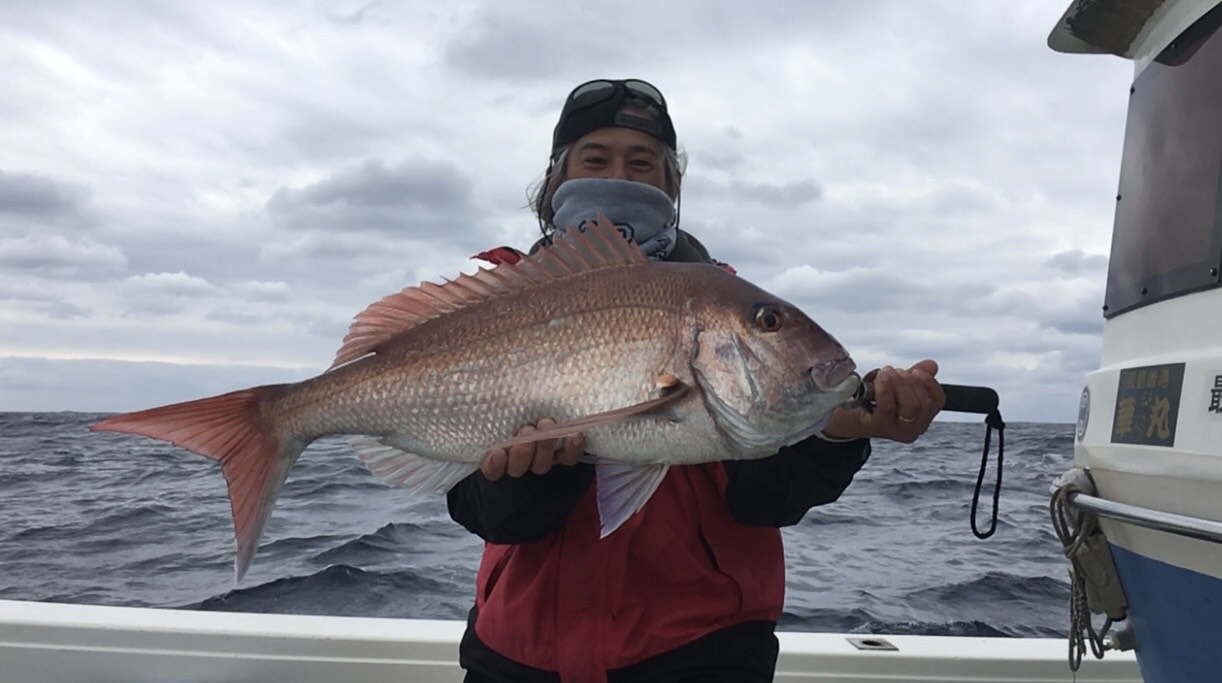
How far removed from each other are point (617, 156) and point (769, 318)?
37.3 inches

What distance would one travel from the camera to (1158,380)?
2123mm

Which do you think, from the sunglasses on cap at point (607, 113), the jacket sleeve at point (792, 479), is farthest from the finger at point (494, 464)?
the sunglasses on cap at point (607, 113)

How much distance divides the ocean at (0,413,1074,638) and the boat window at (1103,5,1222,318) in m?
3.16

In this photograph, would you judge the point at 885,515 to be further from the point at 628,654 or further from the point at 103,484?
the point at 103,484

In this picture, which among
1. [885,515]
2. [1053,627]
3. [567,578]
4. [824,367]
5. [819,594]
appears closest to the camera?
[824,367]

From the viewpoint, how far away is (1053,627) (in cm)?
532

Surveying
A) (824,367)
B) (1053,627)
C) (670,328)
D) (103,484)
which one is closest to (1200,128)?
(824,367)

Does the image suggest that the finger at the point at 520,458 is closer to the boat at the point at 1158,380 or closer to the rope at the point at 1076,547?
the boat at the point at 1158,380

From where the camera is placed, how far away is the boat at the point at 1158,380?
1.93 m

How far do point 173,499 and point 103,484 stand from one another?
87.2 inches

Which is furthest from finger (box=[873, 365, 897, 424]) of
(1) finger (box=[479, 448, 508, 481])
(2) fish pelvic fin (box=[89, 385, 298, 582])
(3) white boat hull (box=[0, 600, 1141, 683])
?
(3) white boat hull (box=[0, 600, 1141, 683])

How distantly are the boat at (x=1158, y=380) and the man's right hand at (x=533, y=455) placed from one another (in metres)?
1.35

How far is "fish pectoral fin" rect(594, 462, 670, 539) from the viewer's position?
1867 millimetres

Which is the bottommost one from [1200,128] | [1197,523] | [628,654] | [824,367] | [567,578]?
[628,654]
